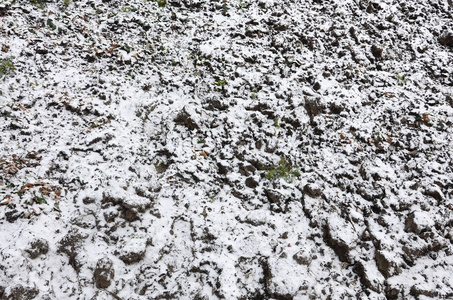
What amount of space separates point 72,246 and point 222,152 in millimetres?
2557

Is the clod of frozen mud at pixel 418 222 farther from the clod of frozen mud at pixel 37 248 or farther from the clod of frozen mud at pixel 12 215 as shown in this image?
the clod of frozen mud at pixel 12 215

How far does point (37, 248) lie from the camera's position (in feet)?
10.6

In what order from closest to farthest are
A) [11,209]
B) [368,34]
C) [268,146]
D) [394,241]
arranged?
[11,209] < [394,241] < [268,146] < [368,34]

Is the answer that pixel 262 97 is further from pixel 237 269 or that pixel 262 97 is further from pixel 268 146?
pixel 237 269

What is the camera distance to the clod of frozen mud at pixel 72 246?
3301mm

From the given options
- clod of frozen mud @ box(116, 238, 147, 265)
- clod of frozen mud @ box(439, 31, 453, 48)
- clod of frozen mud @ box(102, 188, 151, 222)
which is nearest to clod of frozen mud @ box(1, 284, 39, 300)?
clod of frozen mud @ box(116, 238, 147, 265)

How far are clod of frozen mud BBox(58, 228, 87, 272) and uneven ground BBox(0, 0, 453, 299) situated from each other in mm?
20

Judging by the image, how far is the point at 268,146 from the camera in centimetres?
466

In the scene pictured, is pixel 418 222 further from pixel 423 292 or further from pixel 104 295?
pixel 104 295

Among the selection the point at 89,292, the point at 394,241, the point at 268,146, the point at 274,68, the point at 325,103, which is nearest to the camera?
the point at 89,292

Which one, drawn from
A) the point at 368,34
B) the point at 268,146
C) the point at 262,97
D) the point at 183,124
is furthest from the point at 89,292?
the point at 368,34

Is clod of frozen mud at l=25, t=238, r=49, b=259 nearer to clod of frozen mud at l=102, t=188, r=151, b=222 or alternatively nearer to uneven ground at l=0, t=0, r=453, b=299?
uneven ground at l=0, t=0, r=453, b=299

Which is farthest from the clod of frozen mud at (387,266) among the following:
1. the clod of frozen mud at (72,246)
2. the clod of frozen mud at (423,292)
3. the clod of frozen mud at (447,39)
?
the clod of frozen mud at (447,39)

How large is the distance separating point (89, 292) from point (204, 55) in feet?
15.3
